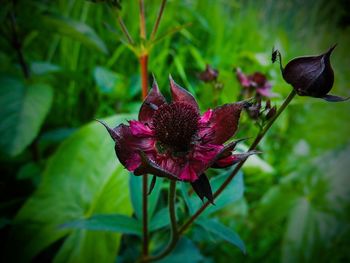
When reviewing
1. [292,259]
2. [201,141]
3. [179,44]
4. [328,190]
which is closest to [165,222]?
[201,141]

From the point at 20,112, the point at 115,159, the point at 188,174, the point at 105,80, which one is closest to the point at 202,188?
the point at 188,174

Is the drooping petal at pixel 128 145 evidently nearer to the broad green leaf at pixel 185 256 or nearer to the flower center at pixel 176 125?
the flower center at pixel 176 125

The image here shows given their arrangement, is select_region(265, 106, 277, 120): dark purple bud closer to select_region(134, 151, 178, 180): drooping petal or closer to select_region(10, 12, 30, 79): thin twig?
select_region(134, 151, 178, 180): drooping petal

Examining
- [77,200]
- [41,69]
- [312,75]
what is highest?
[312,75]

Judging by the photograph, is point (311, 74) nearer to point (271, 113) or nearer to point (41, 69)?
point (271, 113)

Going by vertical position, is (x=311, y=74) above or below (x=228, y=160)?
above

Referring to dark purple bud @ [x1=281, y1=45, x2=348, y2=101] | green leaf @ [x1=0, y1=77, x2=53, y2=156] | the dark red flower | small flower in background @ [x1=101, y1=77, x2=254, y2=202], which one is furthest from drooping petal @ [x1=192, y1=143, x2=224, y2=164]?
green leaf @ [x1=0, y1=77, x2=53, y2=156]
